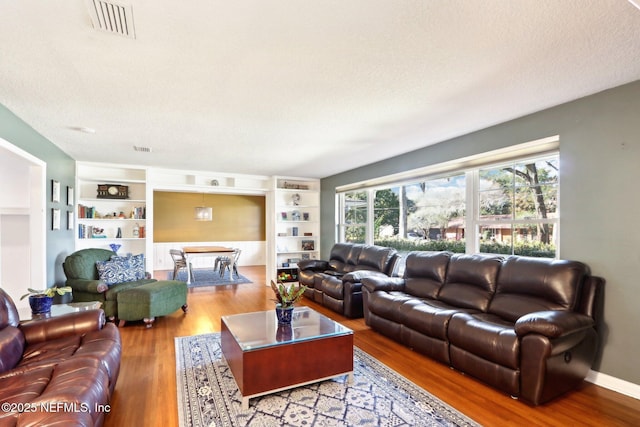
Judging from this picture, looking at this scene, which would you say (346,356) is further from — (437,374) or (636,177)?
(636,177)

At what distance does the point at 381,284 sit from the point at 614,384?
7.03 ft

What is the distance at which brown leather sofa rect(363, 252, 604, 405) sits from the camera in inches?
87.4

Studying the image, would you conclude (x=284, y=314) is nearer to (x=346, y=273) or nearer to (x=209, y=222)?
Answer: (x=346, y=273)

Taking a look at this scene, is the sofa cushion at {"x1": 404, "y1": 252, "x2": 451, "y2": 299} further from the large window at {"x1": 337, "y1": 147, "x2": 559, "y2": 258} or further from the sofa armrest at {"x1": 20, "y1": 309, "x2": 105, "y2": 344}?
the sofa armrest at {"x1": 20, "y1": 309, "x2": 105, "y2": 344}

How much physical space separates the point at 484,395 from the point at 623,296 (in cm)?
139

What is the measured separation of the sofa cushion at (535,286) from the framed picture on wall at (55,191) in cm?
536

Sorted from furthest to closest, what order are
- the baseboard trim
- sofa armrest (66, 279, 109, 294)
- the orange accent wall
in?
the orange accent wall
sofa armrest (66, 279, 109, 294)
the baseboard trim

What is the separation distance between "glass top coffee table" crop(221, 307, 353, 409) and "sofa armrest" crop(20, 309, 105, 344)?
41.9 inches

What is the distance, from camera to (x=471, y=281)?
332cm

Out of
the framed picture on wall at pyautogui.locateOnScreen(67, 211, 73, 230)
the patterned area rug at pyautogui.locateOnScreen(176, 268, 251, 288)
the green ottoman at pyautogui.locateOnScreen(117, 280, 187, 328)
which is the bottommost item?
the patterned area rug at pyautogui.locateOnScreen(176, 268, 251, 288)

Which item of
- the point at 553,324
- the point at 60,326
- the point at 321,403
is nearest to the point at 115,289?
the point at 60,326

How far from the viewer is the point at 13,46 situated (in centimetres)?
189

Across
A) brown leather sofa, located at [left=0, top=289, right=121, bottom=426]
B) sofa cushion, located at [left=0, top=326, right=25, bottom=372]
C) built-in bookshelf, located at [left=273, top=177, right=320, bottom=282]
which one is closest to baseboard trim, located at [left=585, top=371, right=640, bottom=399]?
brown leather sofa, located at [left=0, top=289, right=121, bottom=426]

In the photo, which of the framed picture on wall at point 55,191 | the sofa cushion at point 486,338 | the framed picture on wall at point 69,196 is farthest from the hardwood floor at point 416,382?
the framed picture on wall at point 69,196
